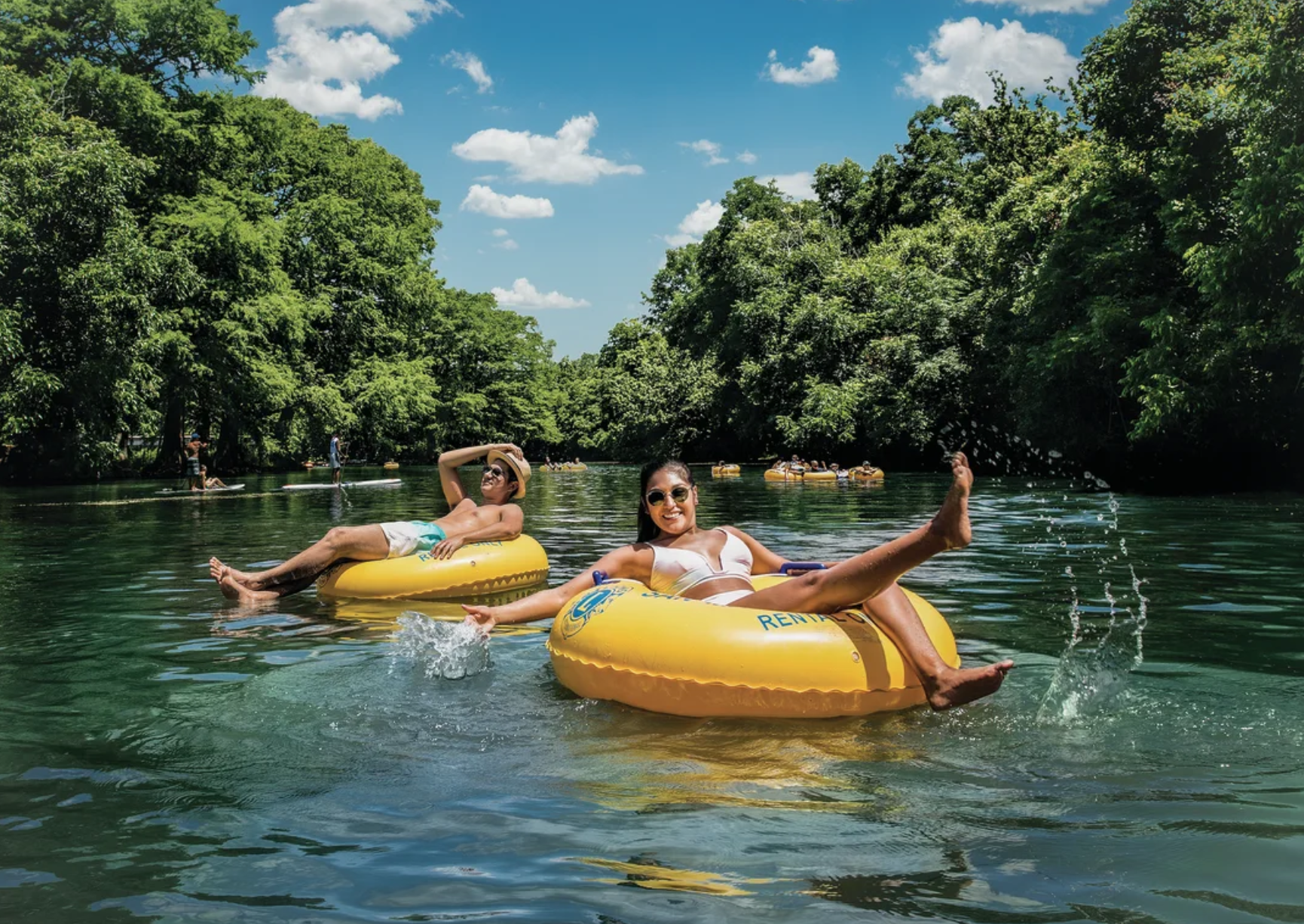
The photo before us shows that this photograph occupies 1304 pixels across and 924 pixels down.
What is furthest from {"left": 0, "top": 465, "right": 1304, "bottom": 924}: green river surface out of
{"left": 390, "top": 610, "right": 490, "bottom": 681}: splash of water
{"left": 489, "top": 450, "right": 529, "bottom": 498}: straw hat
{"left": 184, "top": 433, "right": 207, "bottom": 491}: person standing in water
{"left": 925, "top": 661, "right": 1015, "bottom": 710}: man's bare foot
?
{"left": 184, "top": 433, "right": 207, "bottom": 491}: person standing in water

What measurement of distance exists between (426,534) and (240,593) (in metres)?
1.57

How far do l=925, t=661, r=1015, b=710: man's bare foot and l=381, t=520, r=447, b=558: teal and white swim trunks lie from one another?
17.5 feet


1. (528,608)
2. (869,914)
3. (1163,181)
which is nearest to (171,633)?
(528,608)

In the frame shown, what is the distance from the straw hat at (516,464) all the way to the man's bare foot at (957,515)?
5.14 meters

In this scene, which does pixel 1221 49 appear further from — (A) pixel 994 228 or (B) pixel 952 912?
(B) pixel 952 912

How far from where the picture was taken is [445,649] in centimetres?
604

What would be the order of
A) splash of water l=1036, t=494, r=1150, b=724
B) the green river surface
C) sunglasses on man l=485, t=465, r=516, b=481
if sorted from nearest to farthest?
the green river surface, splash of water l=1036, t=494, r=1150, b=724, sunglasses on man l=485, t=465, r=516, b=481

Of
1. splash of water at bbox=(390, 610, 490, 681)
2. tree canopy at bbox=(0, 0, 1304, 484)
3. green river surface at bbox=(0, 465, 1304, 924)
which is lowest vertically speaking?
green river surface at bbox=(0, 465, 1304, 924)

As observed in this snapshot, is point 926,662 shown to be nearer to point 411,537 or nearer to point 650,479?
point 650,479

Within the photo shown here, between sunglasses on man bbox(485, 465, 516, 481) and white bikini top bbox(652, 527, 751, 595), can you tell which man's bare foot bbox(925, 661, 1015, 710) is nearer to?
white bikini top bbox(652, 527, 751, 595)

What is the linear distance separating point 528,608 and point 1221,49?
77.6 ft

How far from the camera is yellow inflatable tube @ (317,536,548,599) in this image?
28.4 ft

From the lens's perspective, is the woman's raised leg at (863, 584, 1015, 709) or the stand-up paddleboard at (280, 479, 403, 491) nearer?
the woman's raised leg at (863, 584, 1015, 709)

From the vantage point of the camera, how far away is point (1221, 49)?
23.1 m
